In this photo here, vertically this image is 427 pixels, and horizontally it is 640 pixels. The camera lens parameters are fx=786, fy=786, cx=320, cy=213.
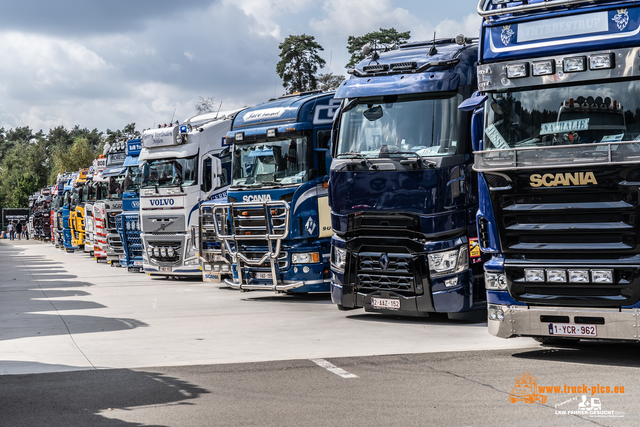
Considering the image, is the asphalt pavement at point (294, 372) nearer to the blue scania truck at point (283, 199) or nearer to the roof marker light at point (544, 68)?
the blue scania truck at point (283, 199)

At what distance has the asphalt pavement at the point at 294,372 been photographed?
6.70m

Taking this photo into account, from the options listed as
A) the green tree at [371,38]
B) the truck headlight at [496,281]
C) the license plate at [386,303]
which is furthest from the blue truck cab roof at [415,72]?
the green tree at [371,38]

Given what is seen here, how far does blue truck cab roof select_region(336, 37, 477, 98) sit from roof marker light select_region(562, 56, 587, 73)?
2.93 meters

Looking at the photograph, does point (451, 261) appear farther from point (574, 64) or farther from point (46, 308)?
point (46, 308)

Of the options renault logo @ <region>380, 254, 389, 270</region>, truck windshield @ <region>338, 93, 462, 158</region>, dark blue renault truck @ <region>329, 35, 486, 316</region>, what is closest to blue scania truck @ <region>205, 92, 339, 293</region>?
dark blue renault truck @ <region>329, 35, 486, 316</region>

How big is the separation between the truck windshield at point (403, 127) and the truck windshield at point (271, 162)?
3026 millimetres

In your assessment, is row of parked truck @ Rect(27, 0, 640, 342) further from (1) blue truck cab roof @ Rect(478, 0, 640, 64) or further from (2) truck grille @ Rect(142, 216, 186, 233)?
(2) truck grille @ Rect(142, 216, 186, 233)

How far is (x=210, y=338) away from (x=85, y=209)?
23.4 m

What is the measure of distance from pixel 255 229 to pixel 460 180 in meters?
5.27

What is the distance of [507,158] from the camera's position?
8.59 m

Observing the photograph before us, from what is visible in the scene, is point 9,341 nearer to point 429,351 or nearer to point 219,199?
point 429,351

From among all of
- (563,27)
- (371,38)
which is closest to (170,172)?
(563,27)

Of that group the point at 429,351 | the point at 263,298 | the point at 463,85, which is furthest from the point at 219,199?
the point at 429,351

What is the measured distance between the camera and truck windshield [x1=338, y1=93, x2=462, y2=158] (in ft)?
37.2
